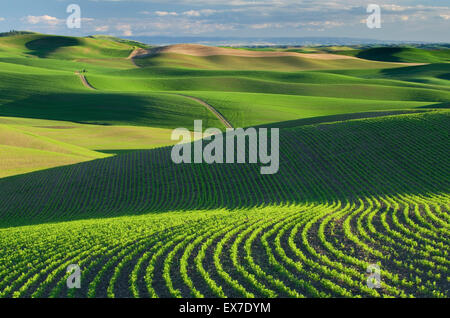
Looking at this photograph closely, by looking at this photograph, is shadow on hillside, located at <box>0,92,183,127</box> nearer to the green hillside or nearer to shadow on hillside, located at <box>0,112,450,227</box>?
shadow on hillside, located at <box>0,112,450,227</box>

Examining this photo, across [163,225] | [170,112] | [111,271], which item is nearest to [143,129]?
[170,112]

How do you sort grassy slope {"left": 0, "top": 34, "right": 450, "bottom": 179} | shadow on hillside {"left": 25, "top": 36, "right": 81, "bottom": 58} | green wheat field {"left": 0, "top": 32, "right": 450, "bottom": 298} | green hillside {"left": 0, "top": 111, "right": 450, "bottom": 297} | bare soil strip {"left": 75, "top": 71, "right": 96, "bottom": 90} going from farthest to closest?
shadow on hillside {"left": 25, "top": 36, "right": 81, "bottom": 58}
bare soil strip {"left": 75, "top": 71, "right": 96, "bottom": 90}
grassy slope {"left": 0, "top": 34, "right": 450, "bottom": 179}
green wheat field {"left": 0, "top": 32, "right": 450, "bottom": 298}
green hillside {"left": 0, "top": 111, "right": 450, "bottom": 297}

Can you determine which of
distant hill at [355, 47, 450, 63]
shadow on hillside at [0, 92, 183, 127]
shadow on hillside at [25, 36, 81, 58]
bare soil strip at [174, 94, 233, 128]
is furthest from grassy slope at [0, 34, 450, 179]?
distant hill at [355, 47, 450, 63]

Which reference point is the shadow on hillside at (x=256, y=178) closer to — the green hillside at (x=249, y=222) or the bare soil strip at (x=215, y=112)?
the green hillside at (x=249, y=222)

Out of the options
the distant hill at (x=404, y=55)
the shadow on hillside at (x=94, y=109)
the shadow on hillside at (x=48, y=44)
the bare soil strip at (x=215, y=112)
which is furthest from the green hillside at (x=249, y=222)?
the shadow on hillside at (x=48, y=44)

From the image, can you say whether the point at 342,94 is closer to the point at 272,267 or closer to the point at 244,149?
the point at 244,149

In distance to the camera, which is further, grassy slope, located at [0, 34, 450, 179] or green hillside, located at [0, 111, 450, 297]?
grassy slope, located at [0, 34, 450, 179]

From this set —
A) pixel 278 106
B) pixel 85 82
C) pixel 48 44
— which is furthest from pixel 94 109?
pixel 48 44
